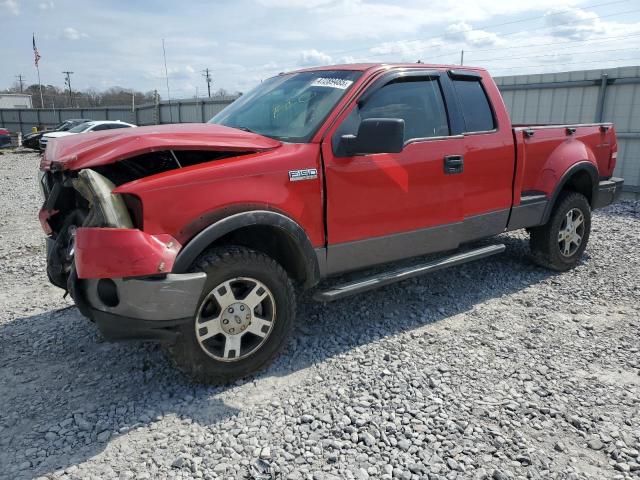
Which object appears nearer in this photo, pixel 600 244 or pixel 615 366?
pixel 615 366

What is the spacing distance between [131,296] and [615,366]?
327 centimetres

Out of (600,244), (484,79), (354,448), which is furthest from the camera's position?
(600,244)

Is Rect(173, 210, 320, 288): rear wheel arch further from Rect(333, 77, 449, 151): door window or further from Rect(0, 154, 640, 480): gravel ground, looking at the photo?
Rect(333, 77, 449, 151): door window

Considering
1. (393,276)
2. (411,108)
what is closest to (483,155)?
(411,108)

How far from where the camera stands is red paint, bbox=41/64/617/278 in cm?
280

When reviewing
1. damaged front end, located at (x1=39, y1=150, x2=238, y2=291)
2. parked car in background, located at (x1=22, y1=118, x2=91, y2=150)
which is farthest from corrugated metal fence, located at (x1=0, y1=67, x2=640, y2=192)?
parked car in background, located at (x1=22, y1=118, x2=91, y2=150)

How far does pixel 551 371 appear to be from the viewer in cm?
350

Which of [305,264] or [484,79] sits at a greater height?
[484,79]

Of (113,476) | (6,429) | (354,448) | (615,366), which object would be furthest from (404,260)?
(6,429)

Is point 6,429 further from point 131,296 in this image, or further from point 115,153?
point 115,153

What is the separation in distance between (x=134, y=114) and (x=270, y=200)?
3158cm

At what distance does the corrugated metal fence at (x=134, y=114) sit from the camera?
947 inches

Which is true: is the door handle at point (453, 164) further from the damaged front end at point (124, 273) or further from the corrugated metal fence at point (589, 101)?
the corrugated metal fence at point (589, 101)

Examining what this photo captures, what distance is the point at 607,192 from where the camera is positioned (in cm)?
588
